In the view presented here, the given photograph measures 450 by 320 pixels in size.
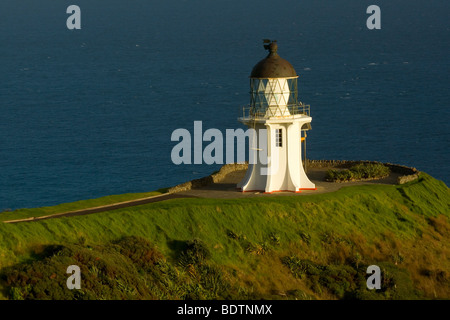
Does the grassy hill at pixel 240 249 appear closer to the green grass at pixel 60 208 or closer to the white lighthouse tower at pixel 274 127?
the green grass at pixel 60 208

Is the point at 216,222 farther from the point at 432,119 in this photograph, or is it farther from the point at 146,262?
the point at 432,119

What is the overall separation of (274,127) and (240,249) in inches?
368

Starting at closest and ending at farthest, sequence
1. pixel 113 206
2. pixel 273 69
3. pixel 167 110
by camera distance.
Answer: pixel 113 206 < pixel 273 69 < pixel 167 110

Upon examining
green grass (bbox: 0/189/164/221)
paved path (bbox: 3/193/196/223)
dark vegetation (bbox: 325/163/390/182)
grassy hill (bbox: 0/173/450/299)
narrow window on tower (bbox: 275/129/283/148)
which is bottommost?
grassy hill (bbox: 0/173/450/299)

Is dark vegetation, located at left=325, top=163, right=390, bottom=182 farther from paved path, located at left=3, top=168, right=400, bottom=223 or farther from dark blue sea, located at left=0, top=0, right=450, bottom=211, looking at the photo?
dark blue sea, located at left=0, top=0, right=450, bottom=211

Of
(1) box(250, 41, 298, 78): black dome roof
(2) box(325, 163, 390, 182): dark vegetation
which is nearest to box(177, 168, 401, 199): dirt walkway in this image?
(2) box(325, 163, 390, 182): dark vegetation

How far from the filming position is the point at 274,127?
56.3 meters

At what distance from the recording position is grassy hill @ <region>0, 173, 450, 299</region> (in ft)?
143

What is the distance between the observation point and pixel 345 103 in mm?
135625

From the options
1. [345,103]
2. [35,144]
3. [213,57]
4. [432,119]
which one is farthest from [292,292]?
[213,57]

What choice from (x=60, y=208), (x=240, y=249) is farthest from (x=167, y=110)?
(x=240, y=249)

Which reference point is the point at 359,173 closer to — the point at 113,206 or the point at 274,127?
the point at 274,127

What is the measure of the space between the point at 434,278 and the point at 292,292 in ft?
27.9

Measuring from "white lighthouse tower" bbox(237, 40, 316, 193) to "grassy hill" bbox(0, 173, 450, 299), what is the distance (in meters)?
2.47
